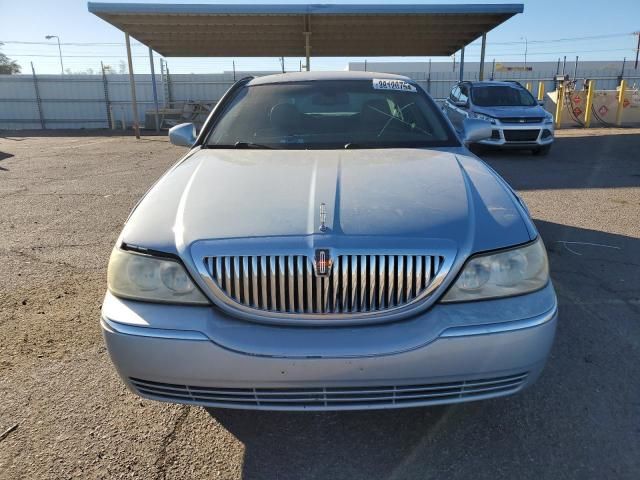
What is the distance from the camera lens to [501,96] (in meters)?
11.8

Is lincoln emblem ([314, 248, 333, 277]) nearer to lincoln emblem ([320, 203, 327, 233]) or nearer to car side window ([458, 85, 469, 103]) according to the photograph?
lincoln emblem ([320, 203, 327, 233])

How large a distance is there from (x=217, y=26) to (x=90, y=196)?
34.2 ft

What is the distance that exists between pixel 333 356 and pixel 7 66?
62857 mm

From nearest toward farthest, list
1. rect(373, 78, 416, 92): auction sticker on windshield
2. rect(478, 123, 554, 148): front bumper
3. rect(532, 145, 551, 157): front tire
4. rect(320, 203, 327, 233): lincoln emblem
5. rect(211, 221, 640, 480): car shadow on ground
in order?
rect(320, 203, 327, 233): lincoln emblem → rect(211, 221, 640, 480): car shadow on ground → rect(373, 78, 416, 92): auction sticker on windshield → rect(478, 123, 554, 148): front bumper → rect(532, 145, 551, 157): front tire

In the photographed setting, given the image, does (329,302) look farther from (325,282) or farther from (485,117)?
(485,117)

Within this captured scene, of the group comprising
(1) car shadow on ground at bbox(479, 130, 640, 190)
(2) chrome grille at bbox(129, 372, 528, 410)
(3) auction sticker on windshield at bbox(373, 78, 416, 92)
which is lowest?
(1) car shadow on ground at bbox(479, 130, 640, 190)

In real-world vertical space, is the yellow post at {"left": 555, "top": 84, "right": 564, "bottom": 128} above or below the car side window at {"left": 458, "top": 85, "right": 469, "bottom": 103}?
below

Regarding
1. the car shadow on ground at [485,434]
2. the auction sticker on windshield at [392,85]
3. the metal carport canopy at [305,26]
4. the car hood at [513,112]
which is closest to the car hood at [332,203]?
the car shadow on ground at [485,434]

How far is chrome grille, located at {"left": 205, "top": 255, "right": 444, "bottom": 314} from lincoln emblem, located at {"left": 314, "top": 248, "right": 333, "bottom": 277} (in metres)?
0.02

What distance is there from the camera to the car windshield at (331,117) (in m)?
3.13

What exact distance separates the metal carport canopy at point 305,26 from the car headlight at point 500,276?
1345 centimetres

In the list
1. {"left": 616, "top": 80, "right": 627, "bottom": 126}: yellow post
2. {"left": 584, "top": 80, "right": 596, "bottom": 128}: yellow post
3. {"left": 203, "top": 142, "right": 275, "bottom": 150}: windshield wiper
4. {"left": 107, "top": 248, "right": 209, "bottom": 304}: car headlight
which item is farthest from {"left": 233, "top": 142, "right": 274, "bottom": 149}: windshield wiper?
{"left": 616, "top": 80, "right": 627, "bottom": 126}: yellow post

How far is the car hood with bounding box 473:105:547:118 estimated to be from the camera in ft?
34.7

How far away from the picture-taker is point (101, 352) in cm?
288
